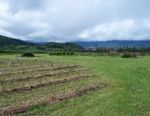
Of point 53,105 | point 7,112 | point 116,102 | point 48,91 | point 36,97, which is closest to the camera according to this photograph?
point 7,112

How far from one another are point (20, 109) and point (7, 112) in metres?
0.38

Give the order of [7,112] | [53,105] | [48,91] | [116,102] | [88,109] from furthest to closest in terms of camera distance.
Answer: [48,91]
[116,102]
[53,105]
[88,109]
[7,112]

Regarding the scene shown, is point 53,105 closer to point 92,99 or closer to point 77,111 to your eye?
point 77,111

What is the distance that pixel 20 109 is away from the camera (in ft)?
13.0

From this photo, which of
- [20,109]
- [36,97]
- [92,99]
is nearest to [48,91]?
[36,97]

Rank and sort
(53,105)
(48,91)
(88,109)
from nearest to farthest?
(88,109)
(53,105)
(48,91)

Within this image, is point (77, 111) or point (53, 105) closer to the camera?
point (77, 111)

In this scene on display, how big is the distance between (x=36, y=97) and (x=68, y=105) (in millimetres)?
1496

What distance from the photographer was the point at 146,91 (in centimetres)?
583

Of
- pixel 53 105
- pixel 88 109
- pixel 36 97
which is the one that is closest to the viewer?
pixel 88 109

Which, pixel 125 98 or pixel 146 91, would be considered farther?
pixel 146 91

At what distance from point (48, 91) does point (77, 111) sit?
85.1 inches

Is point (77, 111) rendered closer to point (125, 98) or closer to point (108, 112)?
point (108, 112)

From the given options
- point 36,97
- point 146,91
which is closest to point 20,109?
point 36,97
